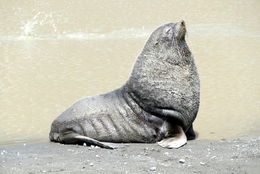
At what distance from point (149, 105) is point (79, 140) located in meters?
0.83

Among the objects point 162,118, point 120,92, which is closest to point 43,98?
point 120,92

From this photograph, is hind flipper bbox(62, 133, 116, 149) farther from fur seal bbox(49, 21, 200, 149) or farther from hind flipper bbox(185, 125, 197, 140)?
hind flipper bbox(185, 125, 197, 140)

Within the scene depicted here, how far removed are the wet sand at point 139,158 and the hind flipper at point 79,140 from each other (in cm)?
8

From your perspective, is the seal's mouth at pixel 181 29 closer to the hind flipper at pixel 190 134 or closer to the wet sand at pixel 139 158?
the hind flipper at pixel 190 134

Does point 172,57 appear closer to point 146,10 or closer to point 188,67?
point 188,67

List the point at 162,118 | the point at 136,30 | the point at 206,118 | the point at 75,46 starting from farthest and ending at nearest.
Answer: the point at 136,30 → the point at 75,46 → the point at 206,118 → the point at 162,118

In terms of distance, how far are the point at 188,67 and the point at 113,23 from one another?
8366mm

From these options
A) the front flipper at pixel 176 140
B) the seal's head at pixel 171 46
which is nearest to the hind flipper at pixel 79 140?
the front flipper at pixel 176 140

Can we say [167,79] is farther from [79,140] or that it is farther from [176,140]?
[79,140]

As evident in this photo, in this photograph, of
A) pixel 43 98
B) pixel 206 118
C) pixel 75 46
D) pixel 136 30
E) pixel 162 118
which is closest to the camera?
pixel 162 118

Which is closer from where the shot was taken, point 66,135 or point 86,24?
point 66,135

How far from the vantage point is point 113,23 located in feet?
46.2

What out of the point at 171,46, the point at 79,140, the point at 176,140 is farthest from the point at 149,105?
the point at 79,140

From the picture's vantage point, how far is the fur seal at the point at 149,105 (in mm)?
5711
